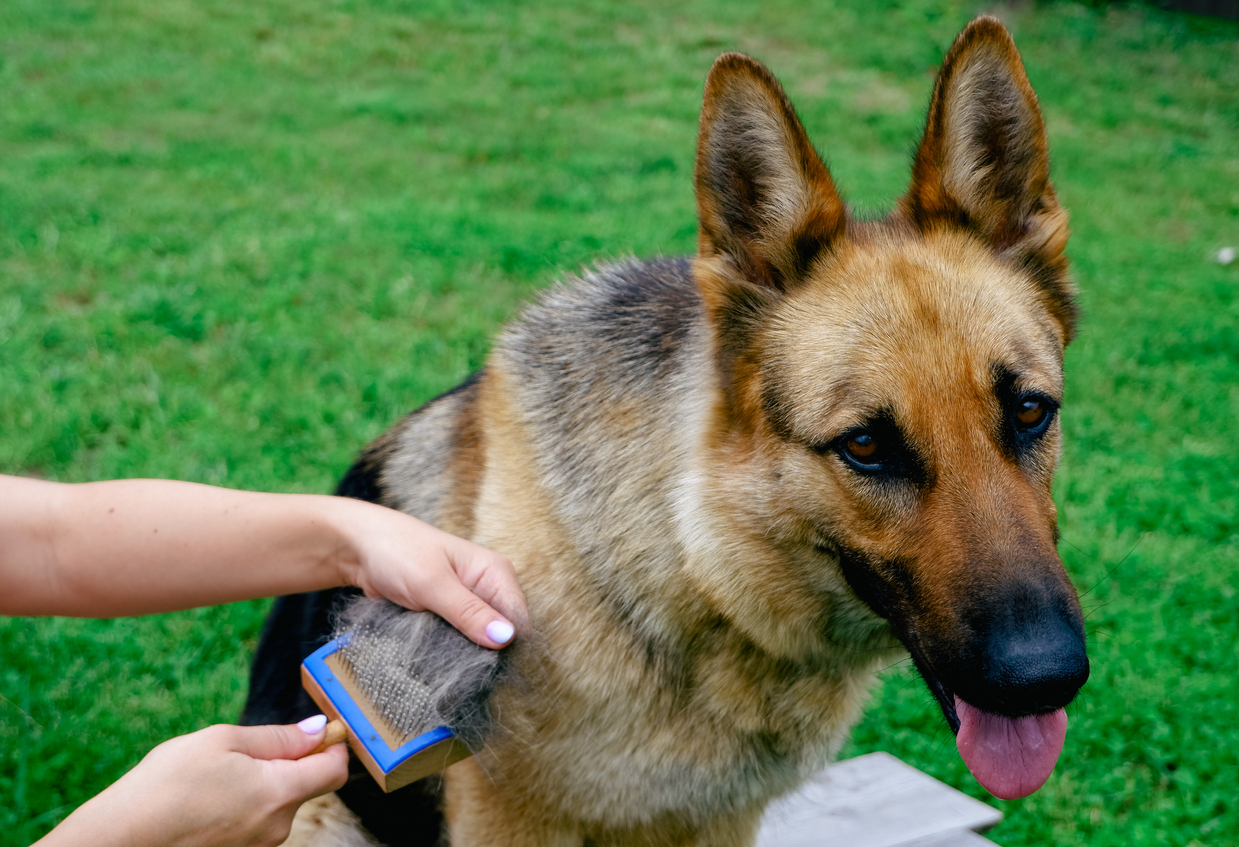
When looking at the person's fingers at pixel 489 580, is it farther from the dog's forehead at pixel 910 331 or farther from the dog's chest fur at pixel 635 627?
the dog's forehead at pixel 910 331

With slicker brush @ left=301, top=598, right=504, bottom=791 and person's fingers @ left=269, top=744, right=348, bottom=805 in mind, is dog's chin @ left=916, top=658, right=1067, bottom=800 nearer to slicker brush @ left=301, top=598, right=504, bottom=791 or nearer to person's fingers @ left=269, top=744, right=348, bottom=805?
slicker brush @ left=301, top=598, right=504, bottom=791

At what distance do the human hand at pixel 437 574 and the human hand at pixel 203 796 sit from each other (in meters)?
0.39

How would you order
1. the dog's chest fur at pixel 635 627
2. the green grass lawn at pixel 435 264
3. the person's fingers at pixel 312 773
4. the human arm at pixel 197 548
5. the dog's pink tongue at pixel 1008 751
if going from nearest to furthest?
the person's fingers at pixel 312 773 → the dog's pink tongue at pixel 1008 751 → the human arm at pixel 197 548 → the dog's chest fur at pixel 635 627 → the green grass lawn at pixel 435 264

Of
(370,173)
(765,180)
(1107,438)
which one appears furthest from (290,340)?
(1107,438)

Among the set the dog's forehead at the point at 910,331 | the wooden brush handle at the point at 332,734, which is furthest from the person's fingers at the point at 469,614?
the dog's forehead at the point at 910,331

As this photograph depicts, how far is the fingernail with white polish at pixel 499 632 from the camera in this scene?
1.96 m

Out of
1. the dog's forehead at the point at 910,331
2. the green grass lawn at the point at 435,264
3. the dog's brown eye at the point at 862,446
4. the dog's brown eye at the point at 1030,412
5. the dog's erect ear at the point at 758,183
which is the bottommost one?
the green grass lawn at the point at 435,264

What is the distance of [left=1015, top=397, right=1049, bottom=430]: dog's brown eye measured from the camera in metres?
2.04

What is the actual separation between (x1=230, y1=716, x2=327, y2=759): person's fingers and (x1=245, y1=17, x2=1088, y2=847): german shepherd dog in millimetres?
380

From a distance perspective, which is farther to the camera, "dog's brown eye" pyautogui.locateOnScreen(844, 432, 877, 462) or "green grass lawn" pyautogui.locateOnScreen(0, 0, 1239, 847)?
"green grass lawn" pyautogui.locateOnScreen(0, 0, 1239, 847)

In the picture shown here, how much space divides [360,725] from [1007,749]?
52.7 inches

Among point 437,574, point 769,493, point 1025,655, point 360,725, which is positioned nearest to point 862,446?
point 769,493

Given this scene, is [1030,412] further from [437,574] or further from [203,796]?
[203,796]

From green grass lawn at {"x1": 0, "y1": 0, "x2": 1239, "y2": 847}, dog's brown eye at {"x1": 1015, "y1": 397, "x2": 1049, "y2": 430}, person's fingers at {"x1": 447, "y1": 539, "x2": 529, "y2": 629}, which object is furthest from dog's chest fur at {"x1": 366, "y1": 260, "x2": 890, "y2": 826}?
green grass lawn at {"x1": 0, "y1": 0, "x2": 1239, "y2": 847}
